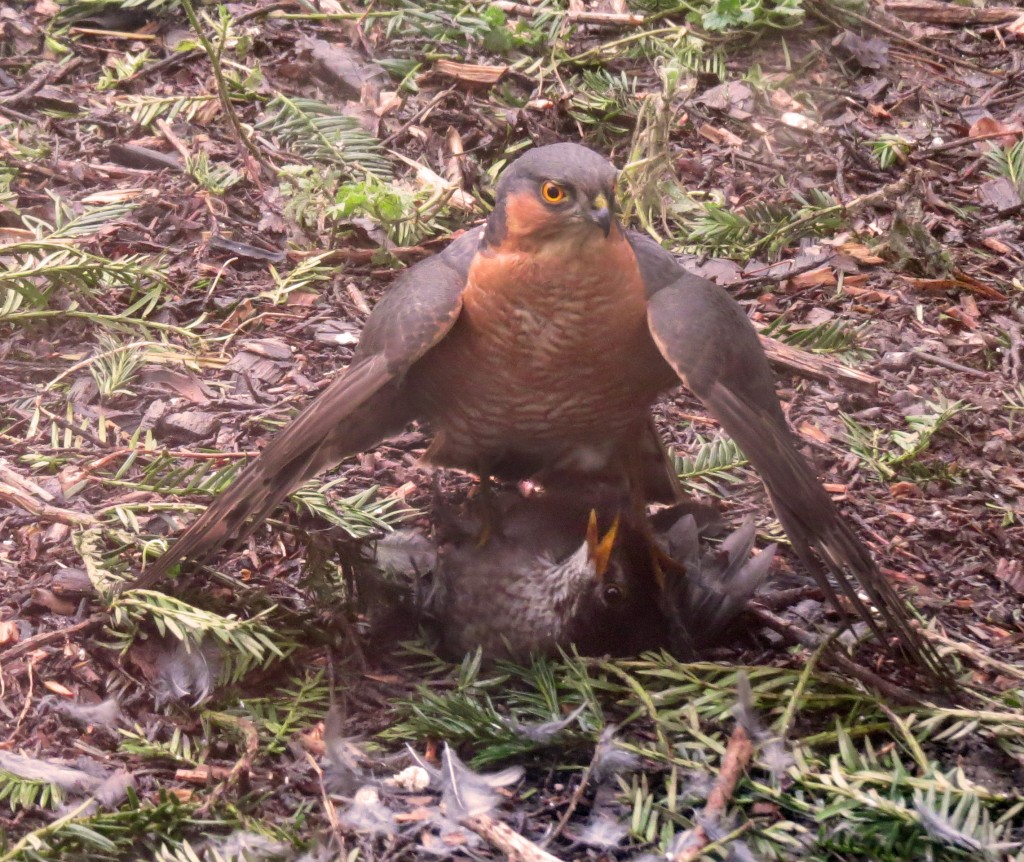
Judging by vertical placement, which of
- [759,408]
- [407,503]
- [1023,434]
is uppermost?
[759,408]

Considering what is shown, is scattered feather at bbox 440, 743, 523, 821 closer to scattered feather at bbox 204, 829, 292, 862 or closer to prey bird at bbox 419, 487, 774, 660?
scattered feather at bbox 204, 829, 292, 862

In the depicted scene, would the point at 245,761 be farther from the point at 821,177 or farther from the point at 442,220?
the point at 821,177

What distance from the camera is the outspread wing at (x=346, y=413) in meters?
3.28

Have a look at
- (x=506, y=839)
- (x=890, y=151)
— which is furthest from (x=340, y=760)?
(x=890, y=151)

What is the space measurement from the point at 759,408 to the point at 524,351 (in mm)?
689

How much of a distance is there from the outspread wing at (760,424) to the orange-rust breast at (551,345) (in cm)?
15

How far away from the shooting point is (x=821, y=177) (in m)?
5.26

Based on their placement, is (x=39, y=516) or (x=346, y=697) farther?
(x=39, y=516)

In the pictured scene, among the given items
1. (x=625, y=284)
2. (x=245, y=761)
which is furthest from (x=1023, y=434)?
(x=245, y=761)

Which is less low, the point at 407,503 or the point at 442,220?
the point at 442,220

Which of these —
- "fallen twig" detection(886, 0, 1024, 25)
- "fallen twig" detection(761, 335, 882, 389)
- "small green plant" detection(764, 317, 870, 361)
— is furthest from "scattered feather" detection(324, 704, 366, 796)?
"fallen twig" detection(886, 0, 1024, 25)

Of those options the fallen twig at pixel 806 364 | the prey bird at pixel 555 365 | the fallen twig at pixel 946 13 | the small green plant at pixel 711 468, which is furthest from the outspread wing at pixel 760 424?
the fallen twig at pixel 946 13

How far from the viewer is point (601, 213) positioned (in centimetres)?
344

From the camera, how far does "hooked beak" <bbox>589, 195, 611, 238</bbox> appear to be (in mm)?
3434
